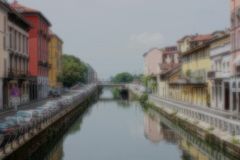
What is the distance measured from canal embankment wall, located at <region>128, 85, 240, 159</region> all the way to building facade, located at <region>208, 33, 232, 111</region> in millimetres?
3888

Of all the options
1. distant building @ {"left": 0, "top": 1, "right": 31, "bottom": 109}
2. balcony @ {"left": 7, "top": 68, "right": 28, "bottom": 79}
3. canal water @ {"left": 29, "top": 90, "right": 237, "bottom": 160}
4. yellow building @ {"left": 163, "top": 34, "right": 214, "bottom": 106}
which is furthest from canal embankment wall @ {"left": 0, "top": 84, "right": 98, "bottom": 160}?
yellow building @ {"left": 163, "top": 34, "right": 214, "bottom": 106}

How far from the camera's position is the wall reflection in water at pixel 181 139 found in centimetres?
2977

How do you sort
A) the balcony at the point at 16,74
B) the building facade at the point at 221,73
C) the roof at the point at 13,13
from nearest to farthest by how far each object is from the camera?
1. the building facade at the point at 221,73
2. the roof at the point at 13,13
3. the balcony at the point at 16,74

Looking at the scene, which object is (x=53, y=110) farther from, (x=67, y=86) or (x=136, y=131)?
(x=67, y=86)

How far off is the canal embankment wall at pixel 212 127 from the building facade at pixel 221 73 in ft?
12.8

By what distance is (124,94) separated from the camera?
139750mm

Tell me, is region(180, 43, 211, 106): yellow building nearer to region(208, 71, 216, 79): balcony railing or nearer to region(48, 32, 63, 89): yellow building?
region(208, 71, 216, 79): balcony railing

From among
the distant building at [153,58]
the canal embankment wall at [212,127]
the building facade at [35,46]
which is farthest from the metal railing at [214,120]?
the distant building at [153,58]

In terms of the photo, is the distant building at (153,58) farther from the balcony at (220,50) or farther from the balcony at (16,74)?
the balcony at (220,50)

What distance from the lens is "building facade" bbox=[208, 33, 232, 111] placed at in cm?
4791

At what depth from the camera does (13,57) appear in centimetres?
5594

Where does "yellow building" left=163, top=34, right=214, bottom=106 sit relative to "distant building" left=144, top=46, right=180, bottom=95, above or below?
below

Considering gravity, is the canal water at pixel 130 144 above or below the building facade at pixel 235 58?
below

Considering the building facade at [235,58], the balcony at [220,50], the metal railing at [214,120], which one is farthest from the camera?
the balcony at [220,50]
